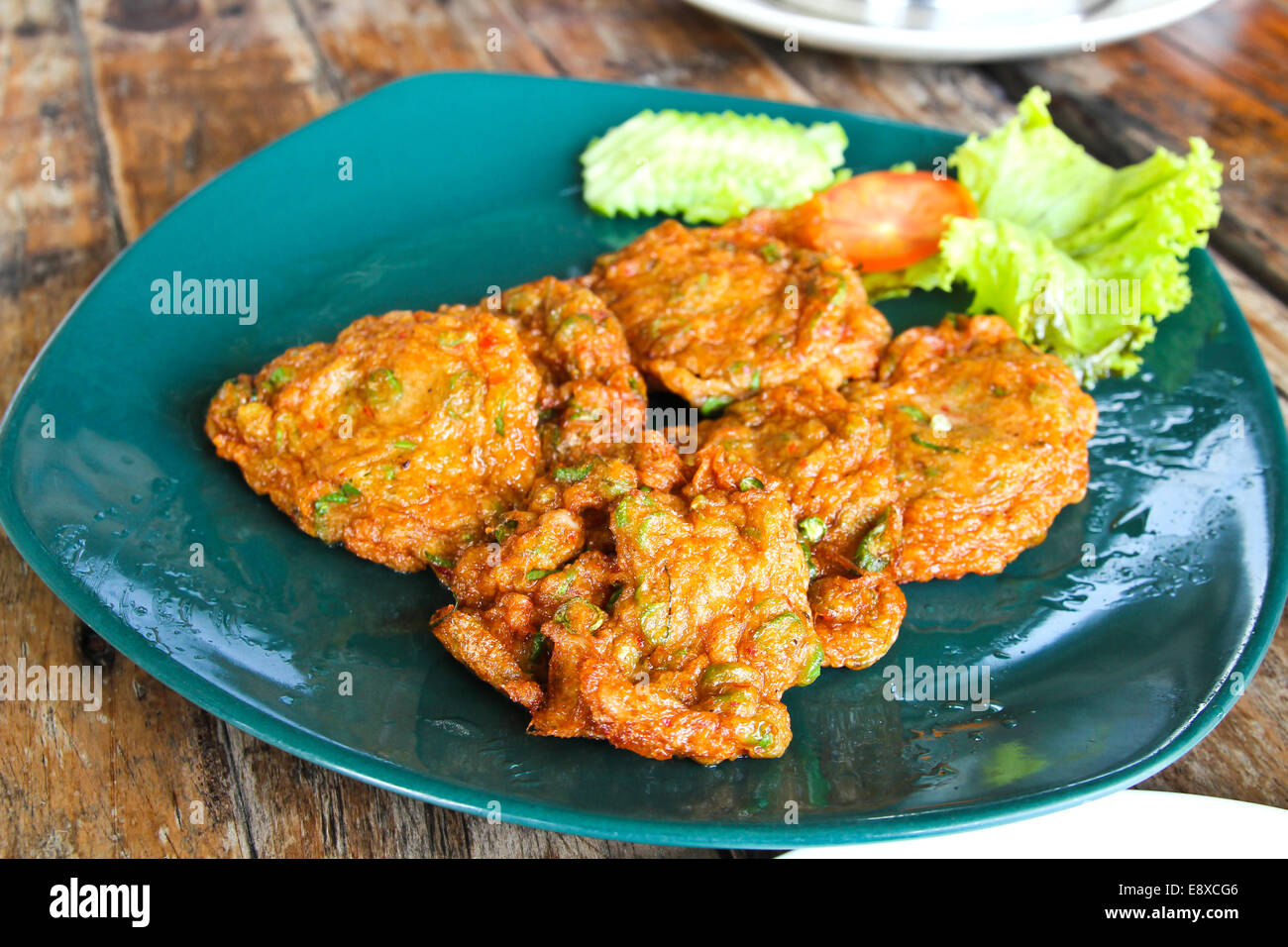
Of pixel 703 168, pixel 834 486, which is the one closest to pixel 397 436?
pixel 834 486

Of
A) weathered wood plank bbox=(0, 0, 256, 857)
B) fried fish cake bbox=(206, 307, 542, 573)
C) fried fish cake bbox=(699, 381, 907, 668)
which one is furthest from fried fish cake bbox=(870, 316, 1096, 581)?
weathered wood plank bbox=(0, 0, 256, 857)

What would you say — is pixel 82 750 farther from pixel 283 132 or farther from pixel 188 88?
pixel 188 88

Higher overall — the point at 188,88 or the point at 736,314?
the point at 188,88

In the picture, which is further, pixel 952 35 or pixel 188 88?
pixel 188 88

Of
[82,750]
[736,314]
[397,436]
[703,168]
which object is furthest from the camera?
[703,168]

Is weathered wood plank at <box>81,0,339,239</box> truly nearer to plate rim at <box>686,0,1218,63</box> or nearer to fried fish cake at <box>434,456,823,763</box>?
plate rim at <box>686,0,1218,63</box>

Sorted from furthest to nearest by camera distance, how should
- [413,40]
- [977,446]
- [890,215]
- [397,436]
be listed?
[413,40] < [890,215] < [977,446] < [397,436]

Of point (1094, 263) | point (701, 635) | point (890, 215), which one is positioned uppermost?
point (890, 215)
